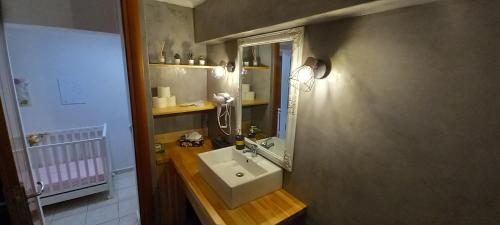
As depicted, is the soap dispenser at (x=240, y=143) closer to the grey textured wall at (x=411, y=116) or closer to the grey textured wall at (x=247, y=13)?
the grey textured wall at (x=411, y=116)

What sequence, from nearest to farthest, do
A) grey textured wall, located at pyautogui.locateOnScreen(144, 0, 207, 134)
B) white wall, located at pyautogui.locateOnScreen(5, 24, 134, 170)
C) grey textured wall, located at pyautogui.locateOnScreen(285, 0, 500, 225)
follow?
grey textured wall, located at pyautogui.locateOnScreen(285, 0, 500, 225) → grey textured wall, located at pyautogui.locateOnScreen(144, 0, 207, 134) → white wall, located at pyautogui.locateOnScreen(5, 24, 134, 170)

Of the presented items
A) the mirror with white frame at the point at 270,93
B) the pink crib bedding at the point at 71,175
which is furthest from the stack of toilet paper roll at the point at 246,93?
the pink crib bedding at the point at 71,175

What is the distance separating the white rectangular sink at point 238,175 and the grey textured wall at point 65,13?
1.36 metres

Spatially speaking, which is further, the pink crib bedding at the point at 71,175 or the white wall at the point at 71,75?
the white wall at the point at 71,75

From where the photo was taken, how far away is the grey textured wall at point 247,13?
854 mm

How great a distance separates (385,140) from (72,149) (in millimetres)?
3120

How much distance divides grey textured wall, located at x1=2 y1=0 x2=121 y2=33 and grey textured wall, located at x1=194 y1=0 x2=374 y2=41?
2.25 feet

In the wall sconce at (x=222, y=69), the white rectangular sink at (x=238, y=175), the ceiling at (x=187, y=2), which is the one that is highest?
the ceiling at (x=187, y=2)

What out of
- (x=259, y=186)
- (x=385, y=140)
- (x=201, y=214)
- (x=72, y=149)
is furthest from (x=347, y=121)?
(x=72, y=149)

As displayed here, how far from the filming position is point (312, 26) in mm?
1101

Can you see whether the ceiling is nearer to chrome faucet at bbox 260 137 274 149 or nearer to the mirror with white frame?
the mirror with white frame

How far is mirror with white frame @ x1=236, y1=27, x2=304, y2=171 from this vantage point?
50.4 inches

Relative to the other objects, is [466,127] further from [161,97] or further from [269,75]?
[161,97]

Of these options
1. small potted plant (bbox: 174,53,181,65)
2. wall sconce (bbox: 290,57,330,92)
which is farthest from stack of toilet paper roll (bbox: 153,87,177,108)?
wall sconce (bbox: 290,57,330,92)
